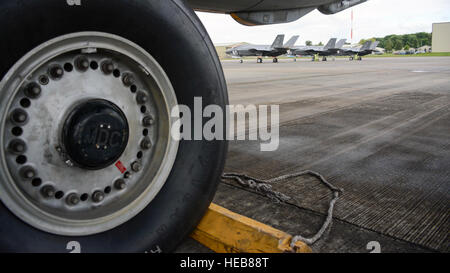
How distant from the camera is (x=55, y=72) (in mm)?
1280

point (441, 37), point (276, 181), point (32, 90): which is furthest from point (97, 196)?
point (441, 37)

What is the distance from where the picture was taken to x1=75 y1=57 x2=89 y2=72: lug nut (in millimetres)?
1329

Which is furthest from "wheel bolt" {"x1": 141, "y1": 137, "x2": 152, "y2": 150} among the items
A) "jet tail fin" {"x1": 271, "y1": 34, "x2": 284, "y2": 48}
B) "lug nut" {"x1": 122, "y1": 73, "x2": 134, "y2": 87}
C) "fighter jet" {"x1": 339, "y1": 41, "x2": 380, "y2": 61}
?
"fighter jet" {"x1": 339, "y1": 41, "x2": 380, "y2": 61}

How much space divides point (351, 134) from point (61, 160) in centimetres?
343

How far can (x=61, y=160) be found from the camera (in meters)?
1.29

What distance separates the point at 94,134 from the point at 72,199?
0.90 ft

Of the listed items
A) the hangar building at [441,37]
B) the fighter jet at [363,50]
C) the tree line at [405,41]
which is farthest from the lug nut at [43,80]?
the tree line at [405,41]

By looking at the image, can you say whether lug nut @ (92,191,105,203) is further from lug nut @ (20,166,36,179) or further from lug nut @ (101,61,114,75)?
lug nut @ (101,61,114,75)

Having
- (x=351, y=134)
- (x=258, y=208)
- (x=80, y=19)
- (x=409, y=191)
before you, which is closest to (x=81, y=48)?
(x=80, y=19)

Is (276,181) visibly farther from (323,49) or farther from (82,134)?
(323,49)

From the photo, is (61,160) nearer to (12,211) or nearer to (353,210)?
(12,211)

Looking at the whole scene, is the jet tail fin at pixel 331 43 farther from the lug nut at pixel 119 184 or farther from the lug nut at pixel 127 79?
the lug nut at pixel 119 184

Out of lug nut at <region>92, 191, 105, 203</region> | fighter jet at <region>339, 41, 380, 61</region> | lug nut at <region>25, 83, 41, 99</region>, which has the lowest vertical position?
lug nut at <region>92, 191, 105, 203</region>

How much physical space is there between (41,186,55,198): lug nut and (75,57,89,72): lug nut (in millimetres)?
449
